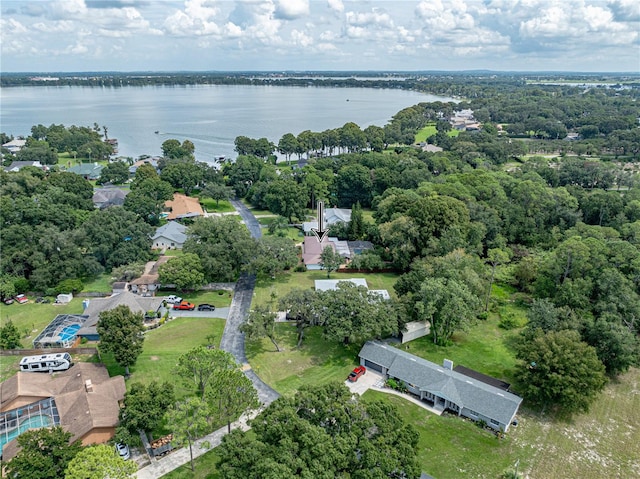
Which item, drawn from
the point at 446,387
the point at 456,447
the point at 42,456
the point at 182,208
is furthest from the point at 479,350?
the point at 182,208

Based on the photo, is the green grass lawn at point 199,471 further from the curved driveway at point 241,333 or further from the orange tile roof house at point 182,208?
the orange tile roof house at point 182,208

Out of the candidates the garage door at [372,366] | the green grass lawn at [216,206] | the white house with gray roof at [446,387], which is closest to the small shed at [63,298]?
the white house with gray roof at [446,387]

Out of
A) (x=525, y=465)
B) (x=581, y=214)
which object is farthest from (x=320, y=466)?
(x=581, y=214)

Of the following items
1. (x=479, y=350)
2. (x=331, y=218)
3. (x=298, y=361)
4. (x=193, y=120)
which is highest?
(x=193, y=120)

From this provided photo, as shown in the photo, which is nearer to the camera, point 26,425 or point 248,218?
point 26,425

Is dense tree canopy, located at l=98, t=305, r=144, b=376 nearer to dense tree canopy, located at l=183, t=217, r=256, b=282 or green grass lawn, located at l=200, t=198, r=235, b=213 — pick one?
dense tree canopy, located at l=183, t=217, r=256, b=282

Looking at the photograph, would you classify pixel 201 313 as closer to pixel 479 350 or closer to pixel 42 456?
pixel 42 456
